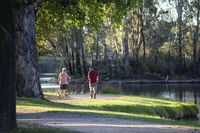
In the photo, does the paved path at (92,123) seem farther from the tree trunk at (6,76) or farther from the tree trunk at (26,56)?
the tree trunk at (26,56)

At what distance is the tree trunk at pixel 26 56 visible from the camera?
70.8 ft

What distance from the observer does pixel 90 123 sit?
14570mm

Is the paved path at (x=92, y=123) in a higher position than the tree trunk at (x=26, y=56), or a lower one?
lower

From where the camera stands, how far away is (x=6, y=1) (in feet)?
35.9

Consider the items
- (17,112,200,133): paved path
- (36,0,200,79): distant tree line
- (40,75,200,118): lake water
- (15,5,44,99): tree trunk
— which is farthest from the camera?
(36,0,200,79): distant tree line

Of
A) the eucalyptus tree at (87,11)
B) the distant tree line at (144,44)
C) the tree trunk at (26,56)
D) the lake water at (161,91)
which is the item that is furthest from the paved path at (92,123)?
the distant tree line at (144,44)

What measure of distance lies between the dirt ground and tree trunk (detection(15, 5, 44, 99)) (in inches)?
193

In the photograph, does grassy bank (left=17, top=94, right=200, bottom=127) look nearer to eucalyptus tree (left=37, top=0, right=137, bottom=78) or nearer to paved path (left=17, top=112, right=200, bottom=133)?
paved path (left=17, top=112, right=200, bottom=133)

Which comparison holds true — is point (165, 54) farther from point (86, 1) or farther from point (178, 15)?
point (86, 1)

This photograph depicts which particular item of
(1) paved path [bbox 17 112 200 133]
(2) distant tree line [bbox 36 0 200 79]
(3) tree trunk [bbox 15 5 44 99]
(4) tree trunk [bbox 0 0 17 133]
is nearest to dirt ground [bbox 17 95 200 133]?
(1) paved path [bbox 17 112 200 133]

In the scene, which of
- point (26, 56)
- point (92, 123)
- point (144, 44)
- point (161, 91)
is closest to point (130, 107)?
point (26, 56)

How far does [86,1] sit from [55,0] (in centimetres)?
409

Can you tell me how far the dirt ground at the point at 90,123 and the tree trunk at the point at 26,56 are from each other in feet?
16.1

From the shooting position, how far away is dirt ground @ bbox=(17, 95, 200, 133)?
1337 centimetres
